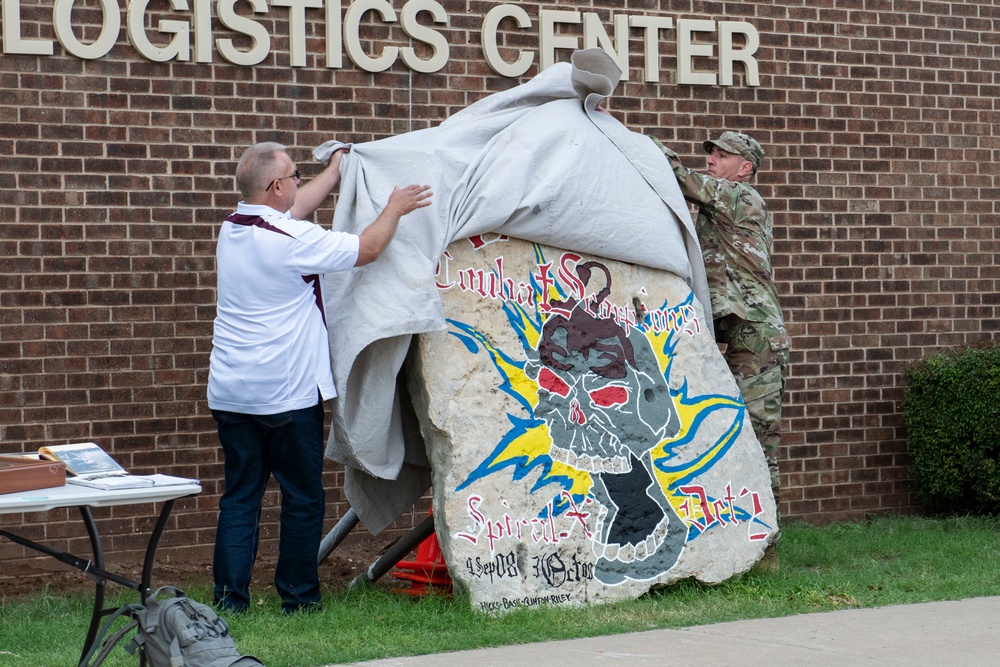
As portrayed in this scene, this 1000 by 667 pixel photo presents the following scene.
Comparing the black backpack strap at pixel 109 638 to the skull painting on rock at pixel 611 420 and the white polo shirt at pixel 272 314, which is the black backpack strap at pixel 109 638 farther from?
the skull painting on rock at pixel 611 420

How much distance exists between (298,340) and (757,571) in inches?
100

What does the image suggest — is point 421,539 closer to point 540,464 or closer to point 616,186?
point 540,464

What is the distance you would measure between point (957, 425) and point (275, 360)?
487 centimetres

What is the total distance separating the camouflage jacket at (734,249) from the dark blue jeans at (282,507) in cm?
220

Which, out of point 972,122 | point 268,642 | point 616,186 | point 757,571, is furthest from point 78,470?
point 972,122

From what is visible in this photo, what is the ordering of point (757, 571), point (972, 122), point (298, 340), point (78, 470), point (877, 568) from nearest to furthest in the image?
point (78, 470)
point (298, 340)
point (757, 571)
point (877, 568)
point (972, 122)

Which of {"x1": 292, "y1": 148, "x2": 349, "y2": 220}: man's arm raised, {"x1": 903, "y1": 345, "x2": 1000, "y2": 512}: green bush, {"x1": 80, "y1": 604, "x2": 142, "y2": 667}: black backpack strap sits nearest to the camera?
{"x1": 80, "y1": 604, "x2": 142, "y2": 667}: black backpack strap

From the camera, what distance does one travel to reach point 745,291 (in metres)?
7.00

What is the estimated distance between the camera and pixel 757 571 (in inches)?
266

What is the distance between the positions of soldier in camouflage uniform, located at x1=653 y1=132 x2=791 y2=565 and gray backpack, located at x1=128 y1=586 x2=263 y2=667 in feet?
11.2

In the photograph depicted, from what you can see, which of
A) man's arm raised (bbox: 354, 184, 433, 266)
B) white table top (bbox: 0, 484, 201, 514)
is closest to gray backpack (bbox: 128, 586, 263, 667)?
white table top (bbox: 0, 484, 201, 514)

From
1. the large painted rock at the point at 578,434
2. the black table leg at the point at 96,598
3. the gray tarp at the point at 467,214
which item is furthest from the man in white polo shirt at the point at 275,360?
the black table leg at the point at 96,598

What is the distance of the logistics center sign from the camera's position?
287 inches

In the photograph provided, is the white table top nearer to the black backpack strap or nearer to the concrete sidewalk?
the black backpack strap
